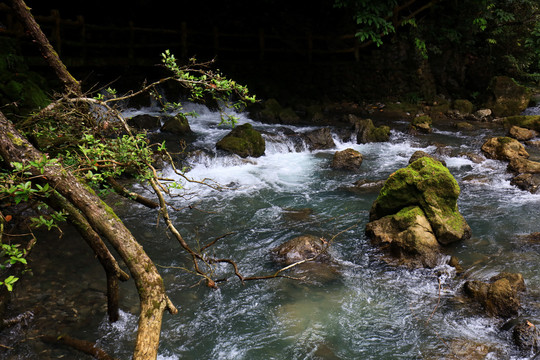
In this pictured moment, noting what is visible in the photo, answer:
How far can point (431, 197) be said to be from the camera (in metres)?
6.19

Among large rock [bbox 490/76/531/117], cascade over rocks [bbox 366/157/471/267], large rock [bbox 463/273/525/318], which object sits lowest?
large rock [bbox 463/273/525/318]

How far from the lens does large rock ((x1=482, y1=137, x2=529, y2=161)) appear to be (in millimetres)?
10141

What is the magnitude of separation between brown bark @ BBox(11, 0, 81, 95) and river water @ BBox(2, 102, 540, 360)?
2.28 m

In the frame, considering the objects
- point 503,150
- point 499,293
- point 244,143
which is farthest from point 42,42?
point 503,150

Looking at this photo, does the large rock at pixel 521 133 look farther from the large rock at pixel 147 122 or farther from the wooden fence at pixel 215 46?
the large rock at pixel 147 122

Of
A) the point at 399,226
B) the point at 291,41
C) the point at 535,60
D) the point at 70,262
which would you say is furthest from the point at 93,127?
the point at 535,60

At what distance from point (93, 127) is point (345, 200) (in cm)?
517

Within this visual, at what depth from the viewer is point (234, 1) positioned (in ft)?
54.4

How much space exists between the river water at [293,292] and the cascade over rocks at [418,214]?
27 centimetres

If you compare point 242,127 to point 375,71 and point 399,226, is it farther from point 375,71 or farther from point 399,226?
point 375,71

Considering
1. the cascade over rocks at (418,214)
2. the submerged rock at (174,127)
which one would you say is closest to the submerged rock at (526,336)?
the cascade over rocks at (418,214)

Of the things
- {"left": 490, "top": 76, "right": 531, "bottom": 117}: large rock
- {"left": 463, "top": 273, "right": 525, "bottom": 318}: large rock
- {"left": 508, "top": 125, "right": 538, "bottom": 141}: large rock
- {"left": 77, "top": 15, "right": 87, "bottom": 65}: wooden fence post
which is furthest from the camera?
{"left": 490, "top": 76, "right": 531, "bottom": 117}: large rock

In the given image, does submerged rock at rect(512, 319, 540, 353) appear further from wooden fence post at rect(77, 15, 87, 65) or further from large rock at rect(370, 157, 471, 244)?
wooden fence post at rect(77, 15, 87, 65)

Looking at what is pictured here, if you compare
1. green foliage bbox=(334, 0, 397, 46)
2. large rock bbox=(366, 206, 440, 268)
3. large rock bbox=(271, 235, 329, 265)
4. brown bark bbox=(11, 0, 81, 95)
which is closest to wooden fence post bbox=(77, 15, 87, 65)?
green foliage bbox=(334, 0, 397, 46)
